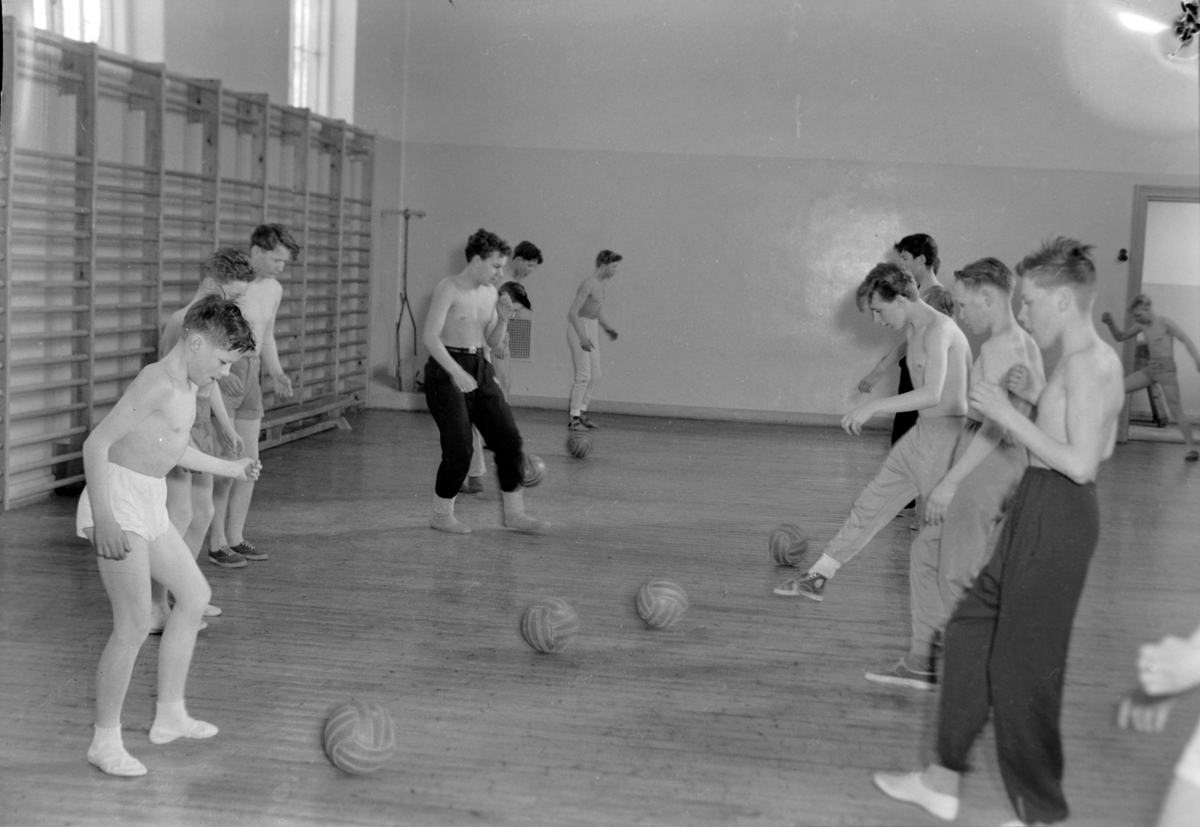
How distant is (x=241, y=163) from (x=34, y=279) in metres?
2.45

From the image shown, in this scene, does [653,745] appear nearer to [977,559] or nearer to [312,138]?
[977,559]

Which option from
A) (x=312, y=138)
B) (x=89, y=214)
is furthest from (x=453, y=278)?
(x=312, y=138)

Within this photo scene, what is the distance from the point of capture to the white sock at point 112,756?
2795 mm

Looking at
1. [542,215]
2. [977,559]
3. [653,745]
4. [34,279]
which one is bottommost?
[653,745]

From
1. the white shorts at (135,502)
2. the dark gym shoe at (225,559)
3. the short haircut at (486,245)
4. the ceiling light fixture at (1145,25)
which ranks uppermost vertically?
the ceiling light fixture at (1145,25)

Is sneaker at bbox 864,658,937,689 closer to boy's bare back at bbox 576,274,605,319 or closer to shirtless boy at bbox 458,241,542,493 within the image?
shirtless boy at bbox 458,241,542,493

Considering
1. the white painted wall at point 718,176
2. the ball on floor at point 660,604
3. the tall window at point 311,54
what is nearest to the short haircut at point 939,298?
the ball on floor at point 660,604

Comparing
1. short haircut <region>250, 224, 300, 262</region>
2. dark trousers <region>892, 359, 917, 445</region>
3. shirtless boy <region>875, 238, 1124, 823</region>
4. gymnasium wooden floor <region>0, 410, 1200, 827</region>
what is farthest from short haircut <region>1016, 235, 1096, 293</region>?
dark trousers <region>892, 359, 917, 445</region>

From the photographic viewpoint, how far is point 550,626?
3891mm

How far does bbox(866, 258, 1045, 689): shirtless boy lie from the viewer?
3092 mm

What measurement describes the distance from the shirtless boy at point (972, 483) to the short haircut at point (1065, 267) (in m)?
0.64

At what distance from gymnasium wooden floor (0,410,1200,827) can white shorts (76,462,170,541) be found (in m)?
0.59

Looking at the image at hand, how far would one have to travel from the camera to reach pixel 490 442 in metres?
5.73

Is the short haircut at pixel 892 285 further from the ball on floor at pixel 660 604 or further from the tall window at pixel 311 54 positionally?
the tall window at pixel 311 54
